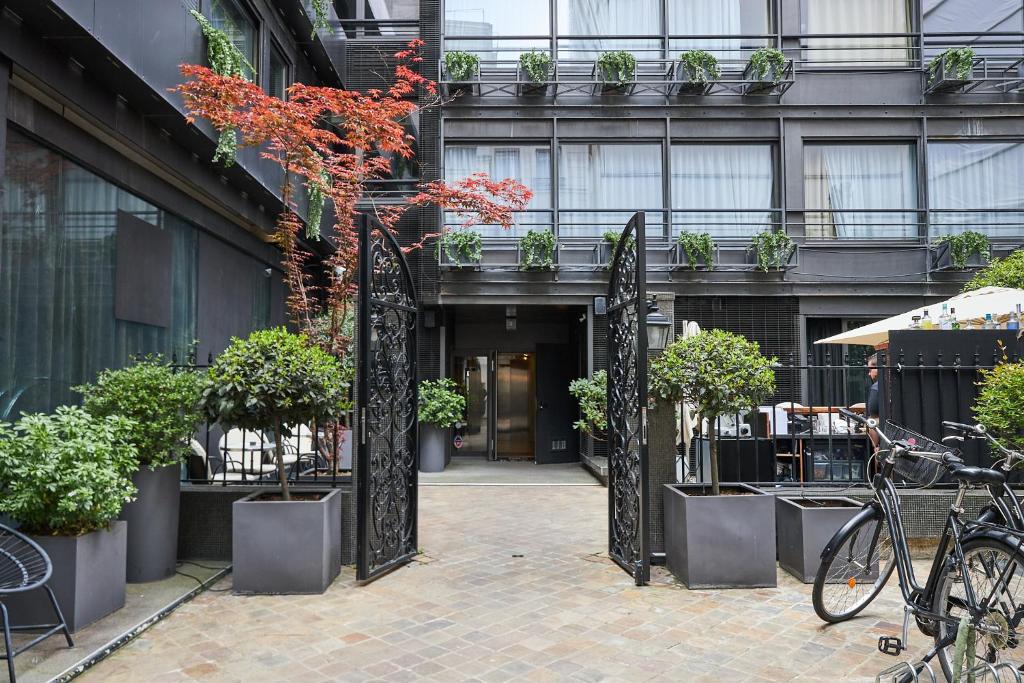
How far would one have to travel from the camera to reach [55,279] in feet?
19.1

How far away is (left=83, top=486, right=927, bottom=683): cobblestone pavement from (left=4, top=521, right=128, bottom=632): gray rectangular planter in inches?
13.7

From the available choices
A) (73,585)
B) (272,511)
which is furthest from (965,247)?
(73,585)

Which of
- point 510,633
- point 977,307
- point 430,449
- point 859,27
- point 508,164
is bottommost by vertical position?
point 510,633

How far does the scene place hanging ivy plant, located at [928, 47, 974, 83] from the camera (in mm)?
11914

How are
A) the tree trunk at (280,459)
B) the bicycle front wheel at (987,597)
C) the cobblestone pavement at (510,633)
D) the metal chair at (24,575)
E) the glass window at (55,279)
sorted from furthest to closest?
1. the glass window at (55,279)
2. the tree trunk at (280,459)
3. the cobblestone pavement at (510,633)
4. the metal chair at (24,575)
5. the bicycle front wheel at (987,597)

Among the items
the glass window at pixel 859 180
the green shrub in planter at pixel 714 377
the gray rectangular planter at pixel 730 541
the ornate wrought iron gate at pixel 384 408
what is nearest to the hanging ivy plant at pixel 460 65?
the glass window at pixel 859 180

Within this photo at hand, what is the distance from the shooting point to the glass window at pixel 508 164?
1262cm

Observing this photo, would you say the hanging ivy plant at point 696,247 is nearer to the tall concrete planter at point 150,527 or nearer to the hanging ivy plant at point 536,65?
the hanging ivy plant at point 536,65

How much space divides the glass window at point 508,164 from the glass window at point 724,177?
240cm

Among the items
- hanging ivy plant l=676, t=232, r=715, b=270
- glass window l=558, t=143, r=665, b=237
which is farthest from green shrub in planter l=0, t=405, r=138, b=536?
hanging ivy plant l=676, t=232, r=715, b=270

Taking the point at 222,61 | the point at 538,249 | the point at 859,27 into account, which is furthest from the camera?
the point at 859,27

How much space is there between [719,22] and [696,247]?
4606 mm

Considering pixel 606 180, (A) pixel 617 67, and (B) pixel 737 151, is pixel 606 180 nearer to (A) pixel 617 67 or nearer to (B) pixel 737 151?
(A) pixel 617 67

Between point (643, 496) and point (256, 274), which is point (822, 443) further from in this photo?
point (256, 274)
